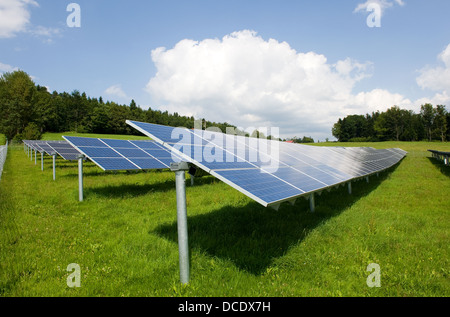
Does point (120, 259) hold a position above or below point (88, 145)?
below

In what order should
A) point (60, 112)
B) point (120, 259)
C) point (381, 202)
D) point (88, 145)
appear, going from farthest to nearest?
point (60, 112), point (88, 145), point (381, 202), point (120, 259)

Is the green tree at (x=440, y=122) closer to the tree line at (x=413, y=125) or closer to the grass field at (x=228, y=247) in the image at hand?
the tree line at (x=413, y=125)

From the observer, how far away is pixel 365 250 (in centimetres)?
527

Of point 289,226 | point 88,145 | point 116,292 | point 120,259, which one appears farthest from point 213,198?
point 88,145

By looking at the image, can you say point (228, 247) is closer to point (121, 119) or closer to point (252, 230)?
point (252, 230)

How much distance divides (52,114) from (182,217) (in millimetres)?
105548

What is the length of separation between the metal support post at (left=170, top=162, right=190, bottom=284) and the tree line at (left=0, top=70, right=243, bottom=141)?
6047cm

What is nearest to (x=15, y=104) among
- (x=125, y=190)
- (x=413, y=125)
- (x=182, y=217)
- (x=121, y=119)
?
(x=121, y=119)

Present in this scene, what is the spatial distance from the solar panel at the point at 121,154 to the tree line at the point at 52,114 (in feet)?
157

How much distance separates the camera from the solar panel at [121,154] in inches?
472

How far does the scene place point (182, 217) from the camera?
3791 mm
